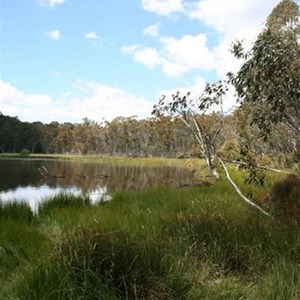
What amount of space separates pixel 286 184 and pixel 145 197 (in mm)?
3981

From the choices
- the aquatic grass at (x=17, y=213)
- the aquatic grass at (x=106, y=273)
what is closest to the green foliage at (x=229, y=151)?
the aquatic grass at (x=17, y=213)

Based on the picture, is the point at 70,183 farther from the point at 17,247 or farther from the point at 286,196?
the point at 17,247

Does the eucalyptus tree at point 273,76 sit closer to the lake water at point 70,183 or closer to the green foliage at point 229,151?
the lake water at point 70,183

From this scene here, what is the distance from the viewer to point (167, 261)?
14.9ft

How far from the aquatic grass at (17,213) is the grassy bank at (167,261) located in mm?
2713

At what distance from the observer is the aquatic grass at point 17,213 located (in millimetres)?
9883

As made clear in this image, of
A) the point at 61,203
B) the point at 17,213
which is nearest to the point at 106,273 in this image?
the point at 17,213

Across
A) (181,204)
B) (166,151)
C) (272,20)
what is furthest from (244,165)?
(166,151)

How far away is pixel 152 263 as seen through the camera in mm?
4355

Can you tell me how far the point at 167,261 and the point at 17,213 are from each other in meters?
6.42

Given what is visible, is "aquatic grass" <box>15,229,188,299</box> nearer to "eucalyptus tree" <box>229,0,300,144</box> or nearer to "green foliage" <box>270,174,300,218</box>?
"green foliage" <box>270,174,300,218</box>

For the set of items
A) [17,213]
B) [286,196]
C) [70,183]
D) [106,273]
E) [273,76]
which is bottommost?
[70,183]

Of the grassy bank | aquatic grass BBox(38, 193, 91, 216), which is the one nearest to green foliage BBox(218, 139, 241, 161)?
aquatic grass BBox(38, 193, 91, 216)

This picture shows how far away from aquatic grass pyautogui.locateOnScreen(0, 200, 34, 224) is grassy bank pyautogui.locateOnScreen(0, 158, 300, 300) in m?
2.71
